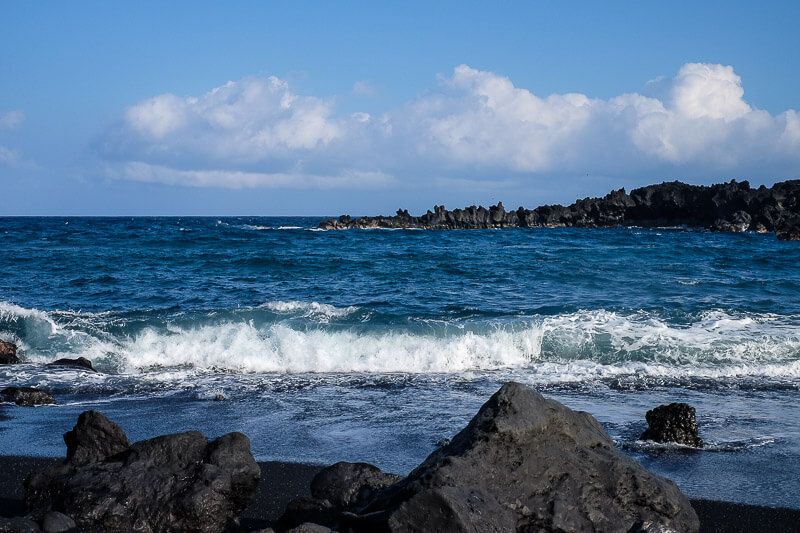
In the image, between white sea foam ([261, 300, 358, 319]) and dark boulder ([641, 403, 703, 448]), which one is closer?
dark boulder ([641, 403, 703, 448])

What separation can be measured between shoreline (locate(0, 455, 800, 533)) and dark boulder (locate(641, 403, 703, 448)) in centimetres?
151

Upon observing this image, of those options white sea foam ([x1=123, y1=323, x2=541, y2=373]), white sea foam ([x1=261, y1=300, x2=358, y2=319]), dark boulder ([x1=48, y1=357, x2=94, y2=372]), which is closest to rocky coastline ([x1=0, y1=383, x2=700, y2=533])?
dark boulder ([x1=48, y1=357, x2=94, y2=372])

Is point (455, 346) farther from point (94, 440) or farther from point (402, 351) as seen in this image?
point (94, 440)

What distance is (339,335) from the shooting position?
1430cm

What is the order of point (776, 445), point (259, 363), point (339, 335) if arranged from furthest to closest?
point (339, 335) < point (259, 363) < point (776, 445)

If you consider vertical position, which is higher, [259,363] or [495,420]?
[495,420]

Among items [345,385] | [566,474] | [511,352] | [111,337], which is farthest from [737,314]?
[566,474]

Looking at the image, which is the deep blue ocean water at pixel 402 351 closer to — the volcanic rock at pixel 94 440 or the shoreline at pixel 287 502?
the shoreline at pixel 287 502

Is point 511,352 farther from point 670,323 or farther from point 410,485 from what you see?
point 410,485

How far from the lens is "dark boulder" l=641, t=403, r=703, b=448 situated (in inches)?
278

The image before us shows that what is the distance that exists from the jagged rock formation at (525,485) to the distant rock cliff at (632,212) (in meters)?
60.9

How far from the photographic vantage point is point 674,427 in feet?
23.3

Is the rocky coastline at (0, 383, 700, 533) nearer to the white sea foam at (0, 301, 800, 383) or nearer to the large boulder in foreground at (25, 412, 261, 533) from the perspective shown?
the large boulder in foreground at (25, 412, 261, 533)

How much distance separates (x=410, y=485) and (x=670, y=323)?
1216cm
